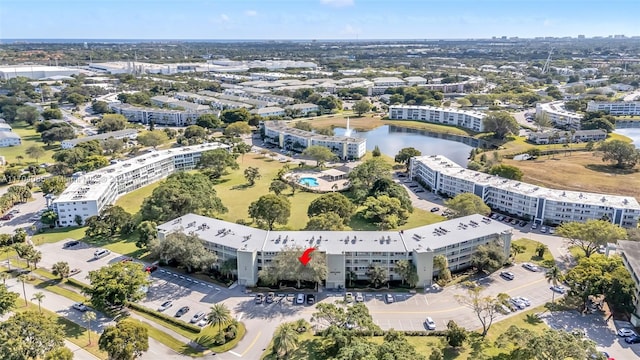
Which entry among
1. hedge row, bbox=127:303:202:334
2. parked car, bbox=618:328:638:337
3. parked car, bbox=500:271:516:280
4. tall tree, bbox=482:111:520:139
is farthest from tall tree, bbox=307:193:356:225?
tall tree, bbox=482:111:520:139

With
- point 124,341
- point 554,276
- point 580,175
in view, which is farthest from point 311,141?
point 124,341

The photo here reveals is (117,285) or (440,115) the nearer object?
(117,285)

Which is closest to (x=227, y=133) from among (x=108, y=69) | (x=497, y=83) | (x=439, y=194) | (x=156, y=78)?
(x=439, y=194)

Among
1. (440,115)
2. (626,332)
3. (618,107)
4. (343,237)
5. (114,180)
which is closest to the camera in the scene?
(626,332)

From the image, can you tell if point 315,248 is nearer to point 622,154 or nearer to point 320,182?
point 320,182

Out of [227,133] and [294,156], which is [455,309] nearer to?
[294,156]

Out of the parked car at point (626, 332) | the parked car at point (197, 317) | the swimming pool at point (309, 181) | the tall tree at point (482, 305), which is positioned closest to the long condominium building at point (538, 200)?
the swimming pool at point (309, 181)

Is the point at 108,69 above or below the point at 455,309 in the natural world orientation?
above
